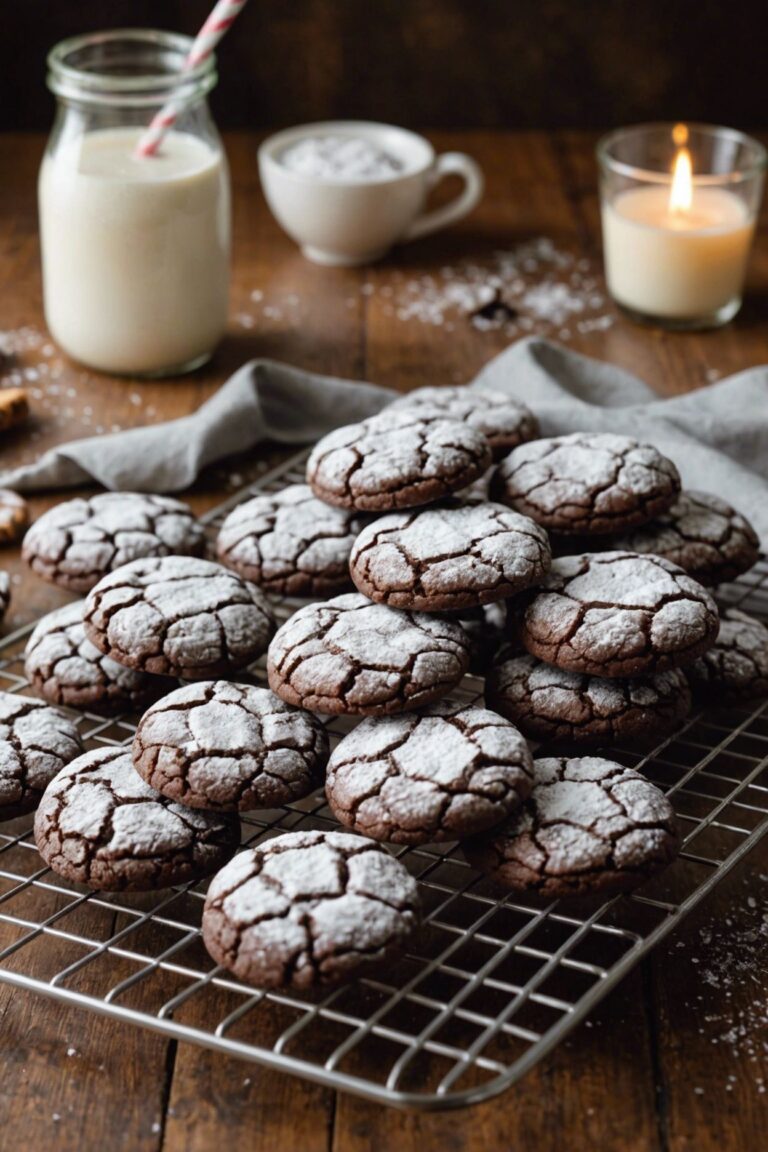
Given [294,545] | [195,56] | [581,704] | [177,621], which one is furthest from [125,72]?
[581,704]

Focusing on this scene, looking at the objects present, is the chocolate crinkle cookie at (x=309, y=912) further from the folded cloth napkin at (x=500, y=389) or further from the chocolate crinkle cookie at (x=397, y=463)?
the folded cloth napkin at (x=500, y=389)

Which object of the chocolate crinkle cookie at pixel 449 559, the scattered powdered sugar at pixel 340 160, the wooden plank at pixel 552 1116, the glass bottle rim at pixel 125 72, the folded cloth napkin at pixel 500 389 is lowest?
the folded cloth napkin at pixel 500 389

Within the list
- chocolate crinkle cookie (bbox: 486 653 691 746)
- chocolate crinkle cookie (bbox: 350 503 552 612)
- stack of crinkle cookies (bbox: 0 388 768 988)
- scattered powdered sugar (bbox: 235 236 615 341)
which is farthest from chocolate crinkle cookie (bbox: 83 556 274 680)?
scattered powdered sugar (bbox: 235 236 615 341)

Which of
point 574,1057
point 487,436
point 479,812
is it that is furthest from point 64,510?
point 574,1057

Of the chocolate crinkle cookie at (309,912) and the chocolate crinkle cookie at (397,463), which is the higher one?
the chocolate crinkle cookie at (397,463)

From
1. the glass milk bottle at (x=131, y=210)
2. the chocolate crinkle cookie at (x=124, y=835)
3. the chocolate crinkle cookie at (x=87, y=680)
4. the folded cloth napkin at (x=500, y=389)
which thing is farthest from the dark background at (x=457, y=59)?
the chocolate crinkle cookie at (x=124, y=835)

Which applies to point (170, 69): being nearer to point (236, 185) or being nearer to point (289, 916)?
point (236, 185)
